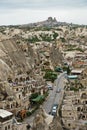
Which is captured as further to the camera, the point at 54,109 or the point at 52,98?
the point at 52,98

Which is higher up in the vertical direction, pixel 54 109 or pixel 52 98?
pixel 54 109

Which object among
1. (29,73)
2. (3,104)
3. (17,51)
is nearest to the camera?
(3,104)

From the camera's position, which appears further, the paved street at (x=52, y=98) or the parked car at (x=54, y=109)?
the paved street at (x=52, y=98)

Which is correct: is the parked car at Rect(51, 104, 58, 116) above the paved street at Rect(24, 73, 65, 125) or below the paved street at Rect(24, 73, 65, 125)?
above

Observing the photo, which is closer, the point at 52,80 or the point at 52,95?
the point at 52,95

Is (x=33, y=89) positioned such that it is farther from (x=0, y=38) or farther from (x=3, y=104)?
(x=0, y=38)

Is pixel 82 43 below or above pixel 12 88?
below

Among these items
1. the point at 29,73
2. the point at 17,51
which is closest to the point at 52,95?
the point at 29,73

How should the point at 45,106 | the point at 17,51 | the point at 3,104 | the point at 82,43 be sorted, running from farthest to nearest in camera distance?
the point at 82,43
the point at 17,51
the point at 45,106
the point at 3,104

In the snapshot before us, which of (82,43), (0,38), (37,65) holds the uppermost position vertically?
(0,38)

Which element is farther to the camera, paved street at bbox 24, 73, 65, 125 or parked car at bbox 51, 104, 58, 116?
paved street at bbox 24, 73, 65, 125

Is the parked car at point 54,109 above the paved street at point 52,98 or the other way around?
above
